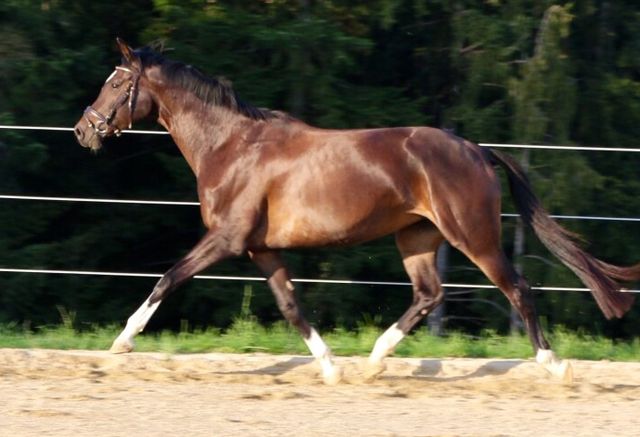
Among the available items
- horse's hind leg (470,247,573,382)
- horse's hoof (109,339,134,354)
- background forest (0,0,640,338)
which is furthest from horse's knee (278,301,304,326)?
background forest (0,0,640,338)

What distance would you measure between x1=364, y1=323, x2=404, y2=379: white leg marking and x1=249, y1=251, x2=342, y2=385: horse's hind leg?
0.24 meters

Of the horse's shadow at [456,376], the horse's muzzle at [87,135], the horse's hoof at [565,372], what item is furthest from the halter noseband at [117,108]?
the horse's hoof at [565,372]

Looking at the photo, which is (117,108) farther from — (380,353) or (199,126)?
(380,353)

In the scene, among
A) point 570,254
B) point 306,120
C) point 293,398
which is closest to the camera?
point 293,398

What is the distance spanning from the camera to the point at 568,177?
38.4 ft

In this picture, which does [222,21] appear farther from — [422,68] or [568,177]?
[568,177]

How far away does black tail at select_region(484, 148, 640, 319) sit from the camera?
265 inches

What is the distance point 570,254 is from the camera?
6.78m

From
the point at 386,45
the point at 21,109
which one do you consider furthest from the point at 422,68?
the point at 21,109

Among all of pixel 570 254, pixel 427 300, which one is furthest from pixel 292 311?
pixel 570 254

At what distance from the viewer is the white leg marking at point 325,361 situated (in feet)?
20.4

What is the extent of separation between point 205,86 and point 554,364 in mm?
2734

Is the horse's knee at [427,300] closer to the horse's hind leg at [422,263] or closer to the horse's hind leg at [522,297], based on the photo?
the horse's hind leg at [422,263]

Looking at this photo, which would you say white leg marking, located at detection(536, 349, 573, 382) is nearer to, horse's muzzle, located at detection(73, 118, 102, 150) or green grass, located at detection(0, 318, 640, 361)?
green grass, located at detection(0, 318, 640, 361)
